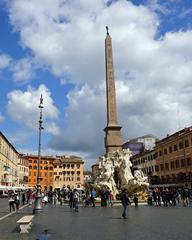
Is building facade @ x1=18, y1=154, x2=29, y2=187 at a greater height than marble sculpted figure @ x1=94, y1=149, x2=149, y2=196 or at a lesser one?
greater

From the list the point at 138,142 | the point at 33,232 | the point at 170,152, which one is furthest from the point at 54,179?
the point at 33,232

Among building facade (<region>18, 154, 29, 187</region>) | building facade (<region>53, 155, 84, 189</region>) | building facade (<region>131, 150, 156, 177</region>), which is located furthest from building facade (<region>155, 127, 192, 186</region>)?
building facade (<region>53, 155, 84, 189</region>)

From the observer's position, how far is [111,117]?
95.2 ft

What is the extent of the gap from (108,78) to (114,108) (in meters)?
2.60

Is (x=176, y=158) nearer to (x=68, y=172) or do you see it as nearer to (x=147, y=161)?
(x=147, y=161)

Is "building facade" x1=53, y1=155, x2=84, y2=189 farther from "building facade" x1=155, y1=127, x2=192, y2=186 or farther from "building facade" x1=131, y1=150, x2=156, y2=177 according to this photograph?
"building facade" x1=155, y1=127, x2=192, y2=186

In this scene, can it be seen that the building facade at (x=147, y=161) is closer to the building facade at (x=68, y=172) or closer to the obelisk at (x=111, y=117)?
the obelisk at (x=111, y=117)

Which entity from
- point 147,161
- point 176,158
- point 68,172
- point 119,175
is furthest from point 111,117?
point 68,172

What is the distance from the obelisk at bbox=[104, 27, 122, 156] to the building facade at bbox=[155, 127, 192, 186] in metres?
21.4

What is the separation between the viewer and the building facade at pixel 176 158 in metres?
48.8

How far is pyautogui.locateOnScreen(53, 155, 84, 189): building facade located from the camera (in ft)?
375

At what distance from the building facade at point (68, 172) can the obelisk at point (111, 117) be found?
8610 centimetres

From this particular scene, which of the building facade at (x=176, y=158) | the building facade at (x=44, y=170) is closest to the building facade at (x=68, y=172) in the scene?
the building facade at (x=44, y=170)

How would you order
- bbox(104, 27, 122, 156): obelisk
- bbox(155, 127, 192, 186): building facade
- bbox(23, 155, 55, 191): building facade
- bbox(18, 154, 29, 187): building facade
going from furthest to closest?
bbox(23, 155, 55, 191): building facade, bbox(18, 154, 29, 187): building facade, bbox(155, 127, 192, 186): building facade, bbox(104, 27, 122, 156): obelisk
